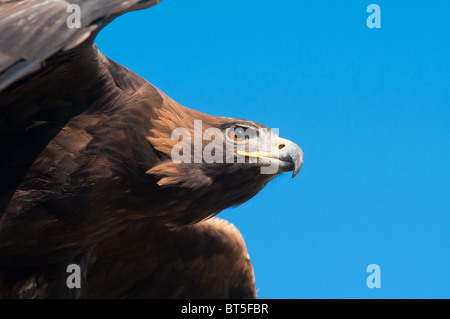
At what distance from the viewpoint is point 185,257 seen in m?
8.10

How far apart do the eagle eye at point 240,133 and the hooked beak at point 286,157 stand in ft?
0.61

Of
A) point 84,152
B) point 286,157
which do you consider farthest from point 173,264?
point 84,152

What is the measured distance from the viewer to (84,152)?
5.60m

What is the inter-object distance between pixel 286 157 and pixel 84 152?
144cm

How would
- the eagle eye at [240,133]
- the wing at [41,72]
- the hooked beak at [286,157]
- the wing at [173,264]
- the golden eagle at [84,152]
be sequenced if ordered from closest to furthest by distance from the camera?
the wing at [41,72], the golden eagle at [84,152], the hooked beak at [286,157], the eagle eye at [240,133], the wing at [173,264]

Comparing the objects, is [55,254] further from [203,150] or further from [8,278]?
[203,150]

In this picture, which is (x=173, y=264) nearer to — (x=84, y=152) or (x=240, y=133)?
(x=240, y=133)

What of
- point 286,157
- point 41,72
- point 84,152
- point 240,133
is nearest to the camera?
point 41,72

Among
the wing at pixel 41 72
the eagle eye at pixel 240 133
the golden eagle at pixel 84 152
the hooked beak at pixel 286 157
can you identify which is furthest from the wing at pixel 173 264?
the wing at pixel 41 72

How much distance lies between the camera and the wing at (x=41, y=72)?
4805 mm

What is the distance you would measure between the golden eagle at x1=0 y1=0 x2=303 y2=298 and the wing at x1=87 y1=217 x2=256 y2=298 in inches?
37.4

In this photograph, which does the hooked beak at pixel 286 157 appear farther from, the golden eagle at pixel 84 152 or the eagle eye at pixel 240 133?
the eagle eye at pixel 240 133

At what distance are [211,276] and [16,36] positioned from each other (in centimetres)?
413
